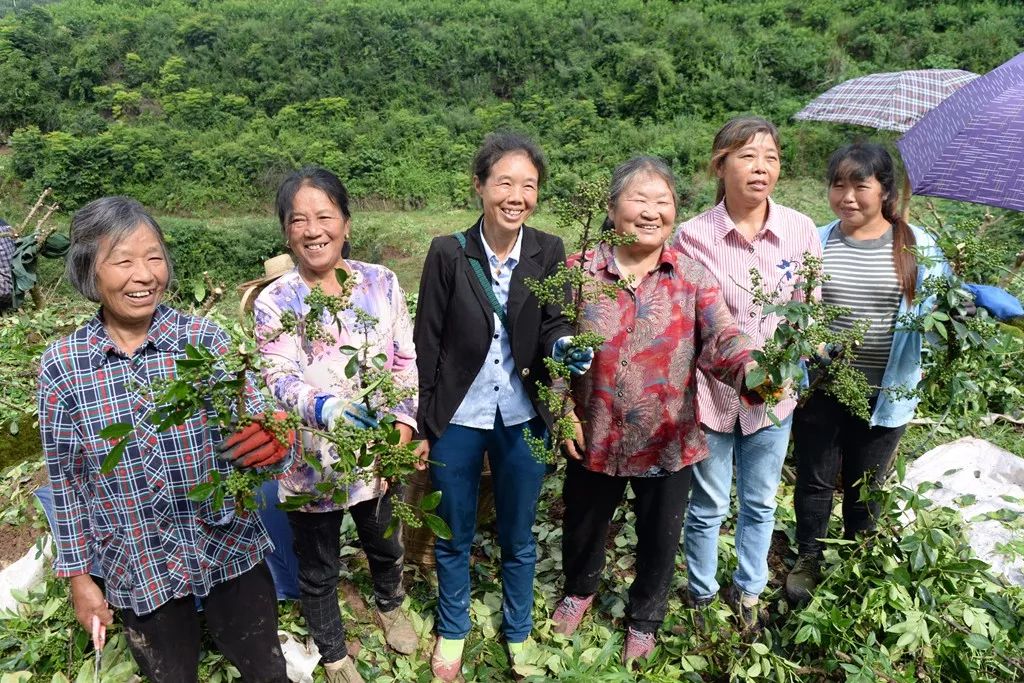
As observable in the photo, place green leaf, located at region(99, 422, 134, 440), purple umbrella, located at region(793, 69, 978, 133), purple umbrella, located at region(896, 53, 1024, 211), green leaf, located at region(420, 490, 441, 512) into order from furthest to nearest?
purple umbrella, located at region(793, 69, 978, 133) < purple umbrella, located at region(896, 53, 1024, 211) < green leaf, located at region(420, 490, 441, 512) < green leaf, located at region(99, 422, 134, 440)

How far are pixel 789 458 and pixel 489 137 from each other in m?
2.45

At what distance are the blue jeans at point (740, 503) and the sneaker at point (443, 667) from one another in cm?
90

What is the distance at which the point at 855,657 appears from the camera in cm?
205

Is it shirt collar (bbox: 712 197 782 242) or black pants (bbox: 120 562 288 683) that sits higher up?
shirt collar (bbox: 712 197 782 242)

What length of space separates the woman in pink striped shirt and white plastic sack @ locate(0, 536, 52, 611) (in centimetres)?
251

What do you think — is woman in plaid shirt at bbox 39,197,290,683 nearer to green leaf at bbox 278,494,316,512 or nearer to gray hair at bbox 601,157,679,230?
green leaf at bbox 278,494,316,512

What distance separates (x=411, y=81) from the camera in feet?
59.9

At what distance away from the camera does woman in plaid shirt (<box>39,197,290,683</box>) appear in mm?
1734

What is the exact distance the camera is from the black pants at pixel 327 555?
86.2 inches

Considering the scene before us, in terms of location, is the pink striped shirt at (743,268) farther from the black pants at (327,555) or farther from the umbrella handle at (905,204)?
the black pants at (327,555)

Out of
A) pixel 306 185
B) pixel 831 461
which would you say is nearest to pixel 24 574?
pixel 306 185

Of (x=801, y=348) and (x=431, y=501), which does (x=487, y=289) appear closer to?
(x=431, y=501)

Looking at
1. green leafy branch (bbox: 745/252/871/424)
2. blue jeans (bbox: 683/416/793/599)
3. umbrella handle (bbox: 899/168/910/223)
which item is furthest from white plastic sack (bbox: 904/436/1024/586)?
umbrella handle (bbox: 899/168/910/223)

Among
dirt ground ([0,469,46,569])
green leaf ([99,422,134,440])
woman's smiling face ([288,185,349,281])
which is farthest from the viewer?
dirt ground ([0,469,46,569])
